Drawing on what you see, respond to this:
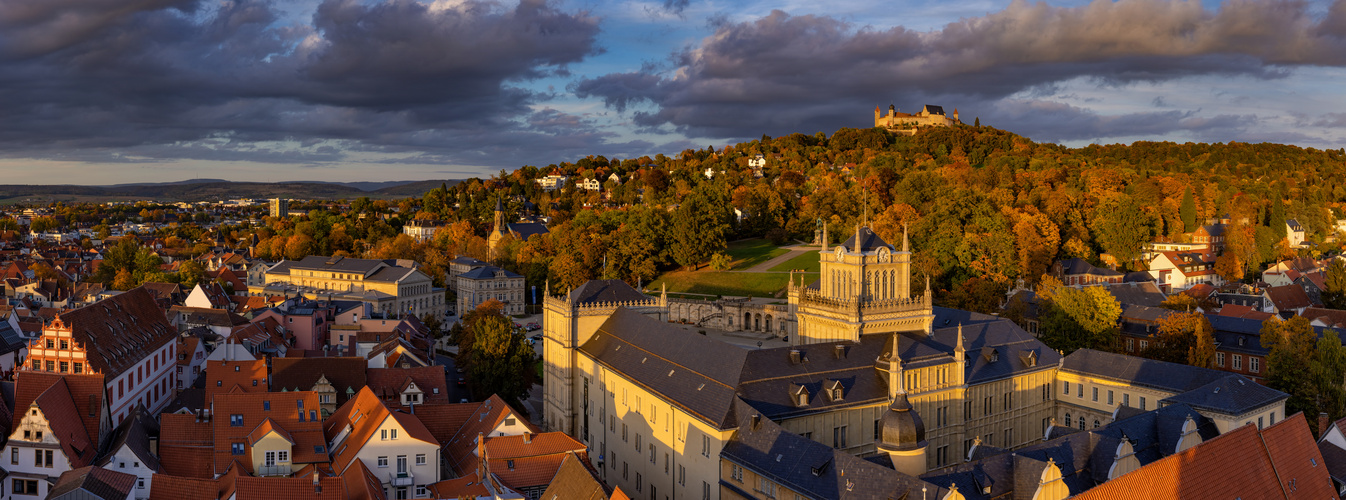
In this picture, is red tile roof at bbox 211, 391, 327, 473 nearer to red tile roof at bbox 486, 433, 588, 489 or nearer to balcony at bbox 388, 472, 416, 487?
balcony at bbox 388, 472, 416, 487

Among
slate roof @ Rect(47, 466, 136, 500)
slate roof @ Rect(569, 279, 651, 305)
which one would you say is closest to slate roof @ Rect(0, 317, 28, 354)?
slate roof @ Rect(47, 466, 136, 500)

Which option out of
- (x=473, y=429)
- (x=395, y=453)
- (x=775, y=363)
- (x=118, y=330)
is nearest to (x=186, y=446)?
(x=395, y=453)

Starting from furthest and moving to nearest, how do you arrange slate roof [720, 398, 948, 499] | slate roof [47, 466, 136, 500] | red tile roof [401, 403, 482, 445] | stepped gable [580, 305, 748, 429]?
red tile roof [401, 403, 482, 445], stepped gable [580, 305, 748, 429], slate roof [47, 466, 136, 500], slate roof [720, 398, 948, 499]

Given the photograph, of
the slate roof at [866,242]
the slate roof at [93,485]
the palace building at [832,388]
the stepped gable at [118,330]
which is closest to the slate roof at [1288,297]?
the palace building at [832,388]

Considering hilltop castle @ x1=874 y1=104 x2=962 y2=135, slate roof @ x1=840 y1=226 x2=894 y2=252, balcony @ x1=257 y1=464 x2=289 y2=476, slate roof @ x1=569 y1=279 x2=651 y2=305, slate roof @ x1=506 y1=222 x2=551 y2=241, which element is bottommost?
balcony @ x1=257 y1=464 x2=289 y2=476

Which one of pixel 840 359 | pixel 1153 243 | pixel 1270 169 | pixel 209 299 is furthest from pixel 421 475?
pixel 1270 169

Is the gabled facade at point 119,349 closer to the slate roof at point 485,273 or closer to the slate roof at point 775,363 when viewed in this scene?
the slate roof at point 775,363

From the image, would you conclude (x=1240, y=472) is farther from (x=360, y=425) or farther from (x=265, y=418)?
(x=265, y=418)

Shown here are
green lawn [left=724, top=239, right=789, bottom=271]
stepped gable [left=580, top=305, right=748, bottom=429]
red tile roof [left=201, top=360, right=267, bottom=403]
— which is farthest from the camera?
green lawn [left=724, top=239, right=789, bottom=271]

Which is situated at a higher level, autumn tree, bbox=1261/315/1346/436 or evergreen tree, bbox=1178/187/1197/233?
evergreen tree, bbox=1178/187/1197/233
